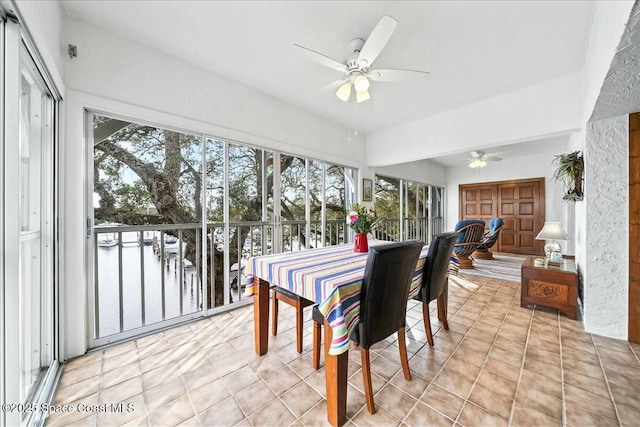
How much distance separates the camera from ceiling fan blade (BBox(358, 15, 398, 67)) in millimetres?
1485

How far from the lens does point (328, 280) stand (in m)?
1.33

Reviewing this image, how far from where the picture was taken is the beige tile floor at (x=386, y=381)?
133 centimetres

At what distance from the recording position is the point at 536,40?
2.10 m

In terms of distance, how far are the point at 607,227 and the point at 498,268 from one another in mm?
2820

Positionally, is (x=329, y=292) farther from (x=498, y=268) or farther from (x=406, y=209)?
(x=406, y=209)

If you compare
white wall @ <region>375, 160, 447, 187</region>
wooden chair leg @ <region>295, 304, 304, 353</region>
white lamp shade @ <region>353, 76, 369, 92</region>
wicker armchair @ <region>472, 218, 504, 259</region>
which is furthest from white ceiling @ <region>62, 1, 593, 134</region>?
wicker armchair @ <region>472, 218, 504, 259</region>

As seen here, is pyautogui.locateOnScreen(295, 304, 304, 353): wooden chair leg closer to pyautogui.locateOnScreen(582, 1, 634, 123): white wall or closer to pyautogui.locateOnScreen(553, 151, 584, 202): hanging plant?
pyautogui.locateOnScreen(582, 1, 634, 123): white wall

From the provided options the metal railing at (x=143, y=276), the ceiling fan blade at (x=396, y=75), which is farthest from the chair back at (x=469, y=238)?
the metal railing at (x=143, y=276)

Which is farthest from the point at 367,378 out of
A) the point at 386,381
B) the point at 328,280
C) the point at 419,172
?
the point at 419,172

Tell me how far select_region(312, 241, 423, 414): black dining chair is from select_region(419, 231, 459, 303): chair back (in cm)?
49

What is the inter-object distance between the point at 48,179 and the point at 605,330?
4662mm

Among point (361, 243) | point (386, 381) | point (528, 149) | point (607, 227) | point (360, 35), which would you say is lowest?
point (386, 381)

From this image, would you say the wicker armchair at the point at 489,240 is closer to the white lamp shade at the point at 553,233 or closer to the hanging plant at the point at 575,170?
the white lamp shade at the point at 553,233

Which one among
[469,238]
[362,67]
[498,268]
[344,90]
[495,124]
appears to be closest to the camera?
[362,67]
